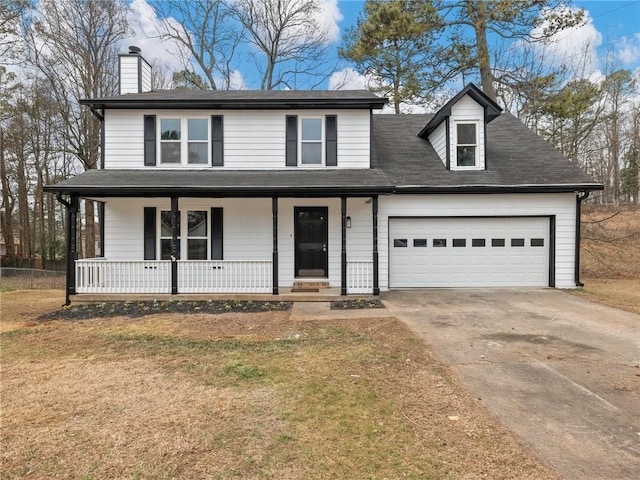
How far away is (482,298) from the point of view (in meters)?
9.36

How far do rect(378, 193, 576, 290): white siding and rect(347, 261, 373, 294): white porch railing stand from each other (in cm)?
131

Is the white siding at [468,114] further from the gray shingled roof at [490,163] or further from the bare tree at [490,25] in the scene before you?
the bare tree at [490,25]

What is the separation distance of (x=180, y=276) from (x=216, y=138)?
4205mm

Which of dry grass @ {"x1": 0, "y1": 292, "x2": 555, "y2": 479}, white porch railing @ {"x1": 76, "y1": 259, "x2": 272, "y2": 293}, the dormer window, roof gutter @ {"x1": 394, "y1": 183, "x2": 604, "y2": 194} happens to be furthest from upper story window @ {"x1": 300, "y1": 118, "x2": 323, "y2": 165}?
dry grass @ {"x1": 0, "y1": 292, "x2": 555, "y2": 479}

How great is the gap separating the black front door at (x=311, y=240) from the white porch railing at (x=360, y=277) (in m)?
1.43

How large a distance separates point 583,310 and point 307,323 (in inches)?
242

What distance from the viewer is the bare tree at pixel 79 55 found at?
1700 centimetres

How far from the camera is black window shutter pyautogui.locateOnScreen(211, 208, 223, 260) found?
10.7m

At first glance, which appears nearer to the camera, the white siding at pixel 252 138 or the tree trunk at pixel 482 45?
the white siding at pixel 252 138

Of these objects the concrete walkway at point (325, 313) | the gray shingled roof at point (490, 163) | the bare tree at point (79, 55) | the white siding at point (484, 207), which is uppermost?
the bare tree at point (79, 55)

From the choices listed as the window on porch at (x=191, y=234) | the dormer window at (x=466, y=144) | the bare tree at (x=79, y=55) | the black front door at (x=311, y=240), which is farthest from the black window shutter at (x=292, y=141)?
the bare tree at (x=79, y=55)

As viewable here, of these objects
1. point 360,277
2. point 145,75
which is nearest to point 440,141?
point 360,277

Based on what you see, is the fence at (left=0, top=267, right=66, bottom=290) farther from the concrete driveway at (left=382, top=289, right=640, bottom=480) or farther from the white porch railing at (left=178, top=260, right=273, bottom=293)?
the concrete driveway at (left=382, top=289, right=640, bottom=480)

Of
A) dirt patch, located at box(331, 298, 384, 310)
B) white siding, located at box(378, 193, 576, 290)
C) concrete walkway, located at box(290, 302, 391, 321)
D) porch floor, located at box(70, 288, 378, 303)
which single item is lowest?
concrete walkway, located at box(290, 302, 391, 321)
